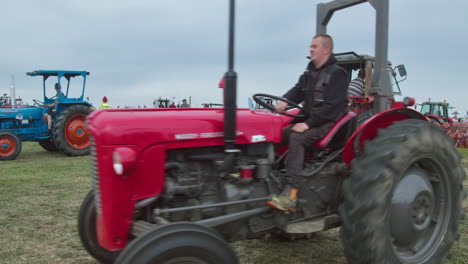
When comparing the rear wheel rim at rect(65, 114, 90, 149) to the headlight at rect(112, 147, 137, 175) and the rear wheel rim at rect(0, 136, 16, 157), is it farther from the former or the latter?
the headlight at rect(112, 147, 137, 175)

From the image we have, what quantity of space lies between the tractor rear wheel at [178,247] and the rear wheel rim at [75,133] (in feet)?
28.0

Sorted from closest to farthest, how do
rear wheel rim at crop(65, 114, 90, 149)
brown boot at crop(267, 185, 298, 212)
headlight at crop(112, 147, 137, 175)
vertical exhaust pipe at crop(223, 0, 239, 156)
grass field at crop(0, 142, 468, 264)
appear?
headlight at crop(112, 147, 137, 175) → vertical exhaust pipe at crop(223, 0, 239, 156) → brown boot at crop(267, 185, 298, 212) → grass field at crop(0, 142, 468, 264) → rear wheel rim at crop(65, 114, 90, 149)

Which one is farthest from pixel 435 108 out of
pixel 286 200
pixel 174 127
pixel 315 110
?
pixel 174 127

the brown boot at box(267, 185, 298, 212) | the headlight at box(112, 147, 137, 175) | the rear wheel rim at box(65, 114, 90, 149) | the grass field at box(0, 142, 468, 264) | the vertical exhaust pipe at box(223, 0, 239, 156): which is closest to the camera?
the headlight at box(112, 147, 137, 175)

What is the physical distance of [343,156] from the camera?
8.79 ft

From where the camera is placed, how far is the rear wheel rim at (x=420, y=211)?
2.50 m

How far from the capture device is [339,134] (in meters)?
2.76

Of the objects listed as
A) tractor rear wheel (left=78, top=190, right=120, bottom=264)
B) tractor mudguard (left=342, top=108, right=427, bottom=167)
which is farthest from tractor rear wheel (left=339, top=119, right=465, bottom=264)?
tractor rear wheel (left=78, top=190, right=120, bottom=264)

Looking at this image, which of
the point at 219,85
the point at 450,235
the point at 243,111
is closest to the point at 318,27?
the point at 243,111

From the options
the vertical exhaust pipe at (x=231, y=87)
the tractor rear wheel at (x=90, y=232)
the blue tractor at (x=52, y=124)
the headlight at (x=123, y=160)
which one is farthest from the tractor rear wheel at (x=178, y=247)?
the blue tractor at (x=52, y=124)

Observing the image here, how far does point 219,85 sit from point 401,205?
4.56ft

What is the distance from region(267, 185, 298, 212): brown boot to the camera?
2.47 metres

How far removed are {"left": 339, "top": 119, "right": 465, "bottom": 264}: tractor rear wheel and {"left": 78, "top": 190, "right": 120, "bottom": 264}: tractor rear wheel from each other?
1.62 metres

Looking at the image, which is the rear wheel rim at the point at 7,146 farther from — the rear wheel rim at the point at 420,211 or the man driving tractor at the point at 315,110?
the rear wheel rim at the point at 420,211
